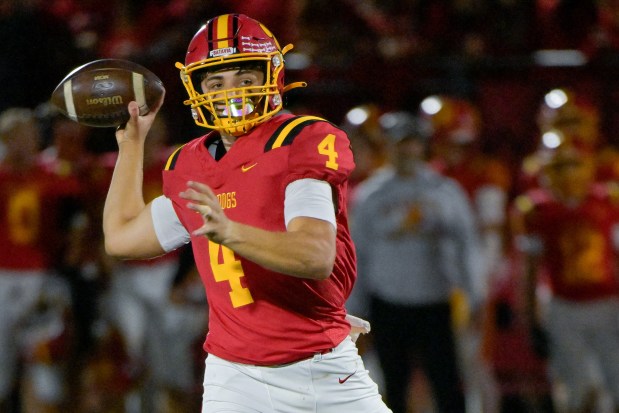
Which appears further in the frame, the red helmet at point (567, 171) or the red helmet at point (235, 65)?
the red helmet at point (567, 171)

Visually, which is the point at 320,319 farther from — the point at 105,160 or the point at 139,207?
the point at 105,160

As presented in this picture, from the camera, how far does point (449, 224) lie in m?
5.84

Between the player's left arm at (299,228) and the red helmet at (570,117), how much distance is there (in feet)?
13.0

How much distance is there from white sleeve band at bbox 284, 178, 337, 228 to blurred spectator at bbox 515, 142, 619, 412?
3.51m

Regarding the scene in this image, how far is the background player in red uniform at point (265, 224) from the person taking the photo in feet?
9.02

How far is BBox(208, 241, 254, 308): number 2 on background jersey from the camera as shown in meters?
2.82

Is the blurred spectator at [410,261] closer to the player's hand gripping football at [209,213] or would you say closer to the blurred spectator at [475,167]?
the blurred spectator at [475,167]

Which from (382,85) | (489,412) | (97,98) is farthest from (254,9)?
(97,98)

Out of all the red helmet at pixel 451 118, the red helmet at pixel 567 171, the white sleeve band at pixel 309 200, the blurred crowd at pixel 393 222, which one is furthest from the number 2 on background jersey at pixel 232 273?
the red helmet at pixel 451 118

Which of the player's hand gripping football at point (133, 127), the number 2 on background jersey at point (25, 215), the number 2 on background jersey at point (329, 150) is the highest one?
the number 2 on background jersey at point (25, 215)

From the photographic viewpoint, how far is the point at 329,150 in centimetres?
275

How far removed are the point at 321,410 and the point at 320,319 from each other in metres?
0.22

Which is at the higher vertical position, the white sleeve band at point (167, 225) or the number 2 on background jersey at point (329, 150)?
the number 2 on background jersey at point (329, 150)

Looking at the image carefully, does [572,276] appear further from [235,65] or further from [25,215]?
[235,65]
